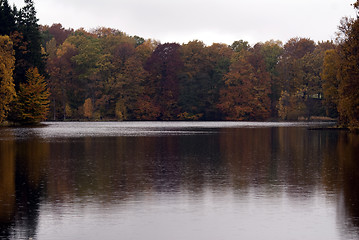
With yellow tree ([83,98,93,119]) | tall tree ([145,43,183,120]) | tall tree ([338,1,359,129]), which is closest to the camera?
tall tree ([338,1,359,129])

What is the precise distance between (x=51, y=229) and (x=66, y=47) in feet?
460

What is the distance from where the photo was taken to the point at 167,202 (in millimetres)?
17453

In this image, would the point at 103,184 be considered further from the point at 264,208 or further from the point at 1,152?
the point at 1,152

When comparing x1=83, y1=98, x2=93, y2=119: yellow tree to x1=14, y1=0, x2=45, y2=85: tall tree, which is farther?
x1=83, y1=98, x2=93, y2=119: yellow tree

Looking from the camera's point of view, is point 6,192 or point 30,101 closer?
point 6,192

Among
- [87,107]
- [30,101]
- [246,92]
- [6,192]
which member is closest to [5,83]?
[30,101]

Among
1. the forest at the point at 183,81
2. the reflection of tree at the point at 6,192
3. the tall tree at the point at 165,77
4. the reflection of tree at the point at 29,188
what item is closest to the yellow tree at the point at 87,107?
the forest at the point at 183,81

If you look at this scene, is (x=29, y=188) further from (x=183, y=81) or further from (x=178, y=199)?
(x=183, y=81)

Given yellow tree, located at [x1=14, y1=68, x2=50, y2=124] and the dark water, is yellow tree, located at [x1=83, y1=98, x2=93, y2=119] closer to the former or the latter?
yellow tree, located at [x1=14, y1=68, x2=50, y2=124]

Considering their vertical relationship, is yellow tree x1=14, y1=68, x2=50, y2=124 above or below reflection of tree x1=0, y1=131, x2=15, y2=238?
above

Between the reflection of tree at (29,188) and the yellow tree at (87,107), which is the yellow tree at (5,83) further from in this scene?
the yellow tree at (87,107)

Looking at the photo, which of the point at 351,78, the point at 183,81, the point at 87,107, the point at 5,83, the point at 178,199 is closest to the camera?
the point at 178,199

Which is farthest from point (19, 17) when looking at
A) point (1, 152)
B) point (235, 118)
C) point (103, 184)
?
point (103, 184)

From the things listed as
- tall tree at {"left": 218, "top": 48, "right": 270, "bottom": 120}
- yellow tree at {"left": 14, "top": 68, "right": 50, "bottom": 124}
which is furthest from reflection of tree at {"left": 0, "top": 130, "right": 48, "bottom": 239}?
tall tree at {"left": 218, "top": 48, "right": 270, "bottom": 120}
